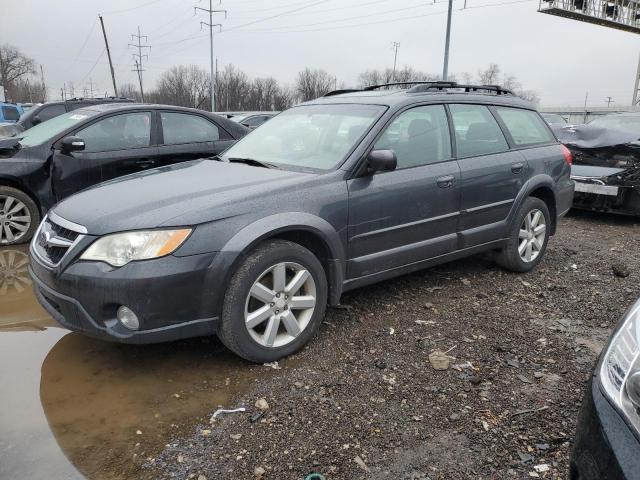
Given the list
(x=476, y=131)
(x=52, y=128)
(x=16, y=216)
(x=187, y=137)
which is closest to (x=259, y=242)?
(x=476, y=131)

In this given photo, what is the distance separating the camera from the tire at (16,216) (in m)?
5.59

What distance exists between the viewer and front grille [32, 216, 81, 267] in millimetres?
2947

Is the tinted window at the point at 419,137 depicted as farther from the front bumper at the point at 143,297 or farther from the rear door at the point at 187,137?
A: the rear door at the point at 187,137

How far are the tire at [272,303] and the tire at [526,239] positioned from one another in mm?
2290

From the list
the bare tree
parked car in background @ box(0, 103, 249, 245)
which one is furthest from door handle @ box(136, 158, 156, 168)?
the bare tree

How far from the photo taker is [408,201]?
12.4ft

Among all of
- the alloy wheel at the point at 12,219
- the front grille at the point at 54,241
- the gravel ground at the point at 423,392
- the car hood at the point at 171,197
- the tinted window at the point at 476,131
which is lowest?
the gravel ground at the point at 423,392

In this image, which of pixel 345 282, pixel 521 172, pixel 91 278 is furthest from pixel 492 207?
pixel 91 278

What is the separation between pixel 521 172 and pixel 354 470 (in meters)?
3.37

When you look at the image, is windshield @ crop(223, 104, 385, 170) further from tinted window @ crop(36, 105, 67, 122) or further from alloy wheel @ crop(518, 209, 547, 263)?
tinted window @ crop(36, 105, 67, 122)

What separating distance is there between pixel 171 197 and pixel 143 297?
2.15ft

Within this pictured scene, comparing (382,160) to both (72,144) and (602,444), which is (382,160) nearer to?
(602,444)

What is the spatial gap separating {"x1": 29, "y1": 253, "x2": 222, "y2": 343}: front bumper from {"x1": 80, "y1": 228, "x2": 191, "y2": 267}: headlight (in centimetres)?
4

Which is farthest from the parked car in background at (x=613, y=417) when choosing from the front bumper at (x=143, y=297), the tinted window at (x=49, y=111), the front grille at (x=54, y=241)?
the tinted window at (x=49, y=111)
